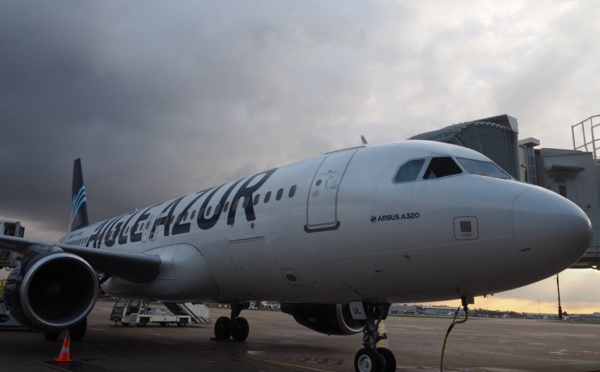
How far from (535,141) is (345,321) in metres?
6.91

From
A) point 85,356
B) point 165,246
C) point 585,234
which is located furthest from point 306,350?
point 585,234

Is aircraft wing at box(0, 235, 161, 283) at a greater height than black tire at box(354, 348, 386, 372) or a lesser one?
greater

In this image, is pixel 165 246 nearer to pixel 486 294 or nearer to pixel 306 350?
pixel 306 350

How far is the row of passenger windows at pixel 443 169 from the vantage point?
23.7 ft

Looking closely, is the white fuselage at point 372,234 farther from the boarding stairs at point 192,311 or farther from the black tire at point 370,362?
the boarding stairs at point 192,311

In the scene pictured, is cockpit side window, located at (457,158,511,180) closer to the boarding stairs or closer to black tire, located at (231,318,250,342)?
black tire, located at (231,318,250,342)

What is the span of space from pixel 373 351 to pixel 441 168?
2.83 m

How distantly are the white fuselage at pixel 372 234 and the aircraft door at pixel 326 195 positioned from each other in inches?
0.9

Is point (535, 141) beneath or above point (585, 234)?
above

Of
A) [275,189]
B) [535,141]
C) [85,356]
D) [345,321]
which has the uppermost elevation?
[535,141]

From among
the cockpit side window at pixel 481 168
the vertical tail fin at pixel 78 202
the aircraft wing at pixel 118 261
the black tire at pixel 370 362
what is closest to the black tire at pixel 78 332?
the aircraft wing at pixel 118 261

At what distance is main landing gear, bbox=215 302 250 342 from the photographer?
14711 millimetres


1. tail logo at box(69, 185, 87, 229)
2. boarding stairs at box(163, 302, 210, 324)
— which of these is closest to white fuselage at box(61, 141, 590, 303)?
boarding stairs at box(163, 302, 210, 324)

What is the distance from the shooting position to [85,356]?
34.6 ft
